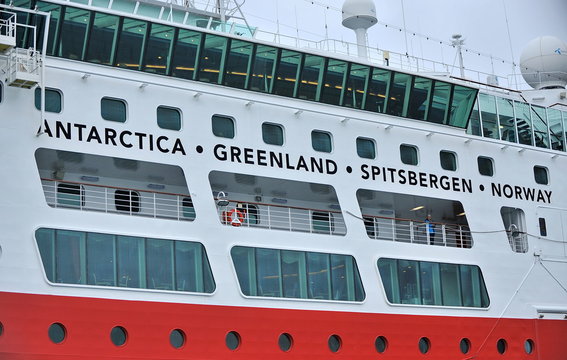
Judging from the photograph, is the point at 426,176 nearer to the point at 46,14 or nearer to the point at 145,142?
the point at 145,142

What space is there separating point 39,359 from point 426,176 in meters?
11.7

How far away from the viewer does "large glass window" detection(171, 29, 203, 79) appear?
874 inches

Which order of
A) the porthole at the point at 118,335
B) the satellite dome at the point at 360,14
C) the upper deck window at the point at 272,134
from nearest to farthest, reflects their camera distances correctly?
the porthole at the point at 118,335
the upper deck window at the point at 272,134
the satellite dome at the point at 360,14

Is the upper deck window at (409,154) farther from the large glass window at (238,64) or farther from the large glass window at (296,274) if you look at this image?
the large glass window at (238,64)

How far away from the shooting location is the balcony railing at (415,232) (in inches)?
982

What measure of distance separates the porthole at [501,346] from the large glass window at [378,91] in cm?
673

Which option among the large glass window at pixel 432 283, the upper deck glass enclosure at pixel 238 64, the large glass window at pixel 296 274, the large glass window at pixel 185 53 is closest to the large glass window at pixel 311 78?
the upper deck glass enclosure at pixel 238 64

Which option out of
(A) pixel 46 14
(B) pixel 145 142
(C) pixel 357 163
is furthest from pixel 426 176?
(A) pixel 46 14

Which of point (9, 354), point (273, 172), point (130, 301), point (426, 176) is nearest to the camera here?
point (9, 354)

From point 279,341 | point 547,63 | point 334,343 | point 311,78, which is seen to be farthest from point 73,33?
point 547,63

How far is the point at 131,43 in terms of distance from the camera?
2170cm

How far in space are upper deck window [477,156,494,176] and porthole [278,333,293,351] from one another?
8.41 meters

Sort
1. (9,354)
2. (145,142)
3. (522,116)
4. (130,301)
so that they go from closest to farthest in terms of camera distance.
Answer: (9,354) < (130,301) < (145,142) < (522,116)

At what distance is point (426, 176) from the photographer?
25.2 m
